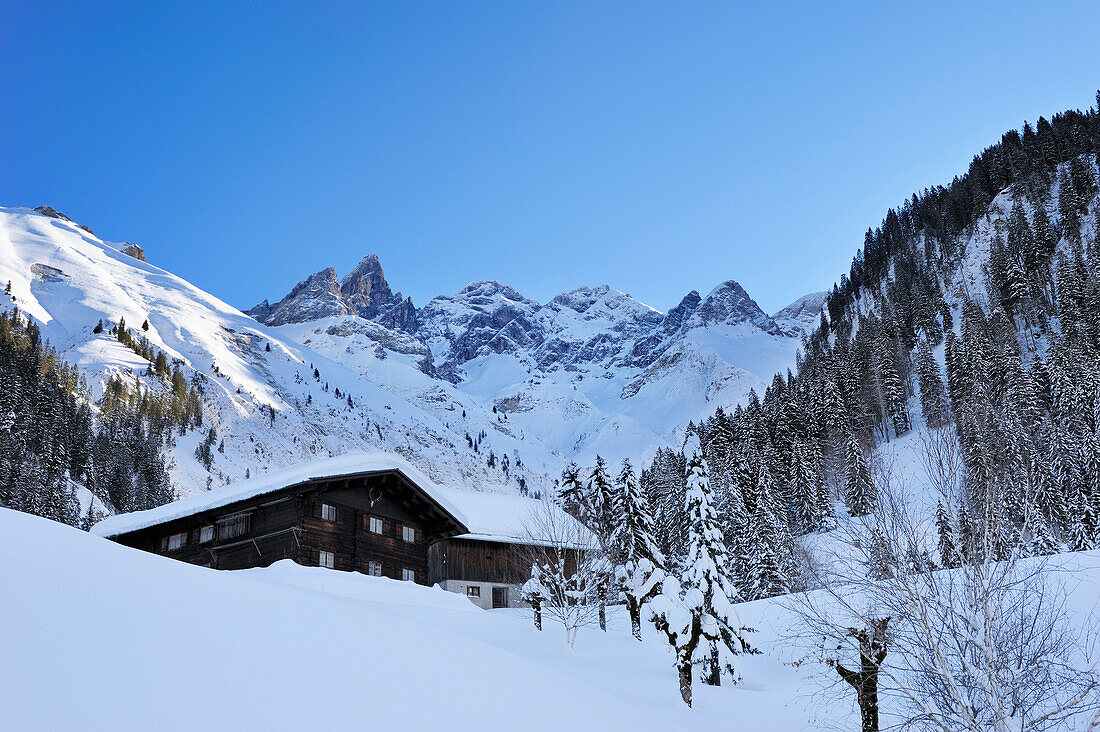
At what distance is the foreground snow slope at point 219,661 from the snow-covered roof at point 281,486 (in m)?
20.7

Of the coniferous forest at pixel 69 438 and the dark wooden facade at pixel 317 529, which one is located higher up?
the coniferous forest at pixel 69 438

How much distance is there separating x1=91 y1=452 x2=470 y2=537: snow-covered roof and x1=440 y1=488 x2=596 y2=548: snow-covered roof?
4054mm

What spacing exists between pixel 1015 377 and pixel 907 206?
10509 cm

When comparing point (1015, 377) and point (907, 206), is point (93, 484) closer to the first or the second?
point (1015, 377)

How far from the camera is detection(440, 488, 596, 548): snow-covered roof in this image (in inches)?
1568

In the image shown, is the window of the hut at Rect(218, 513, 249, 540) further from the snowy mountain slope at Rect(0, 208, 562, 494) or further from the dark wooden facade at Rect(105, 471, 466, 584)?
the snowy mountain slope at Rect(0, 208, 562, 494)

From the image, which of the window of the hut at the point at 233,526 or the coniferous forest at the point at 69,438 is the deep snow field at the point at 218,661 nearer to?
the window of the hut at the point at 233,526

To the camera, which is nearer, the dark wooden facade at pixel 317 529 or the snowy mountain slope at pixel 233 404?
the dark wooden facade at pixel 317 529

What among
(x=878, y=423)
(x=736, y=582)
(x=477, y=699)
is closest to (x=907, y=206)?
(x=878, y=423)

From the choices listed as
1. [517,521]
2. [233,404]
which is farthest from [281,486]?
[233,404]

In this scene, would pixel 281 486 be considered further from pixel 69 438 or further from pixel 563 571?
pixel 69 438

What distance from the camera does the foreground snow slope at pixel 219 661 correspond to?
5750 millimetres

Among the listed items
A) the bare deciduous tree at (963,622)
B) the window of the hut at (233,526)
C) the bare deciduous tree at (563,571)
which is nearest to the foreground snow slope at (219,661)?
the bare deciduous tree at (963,622)

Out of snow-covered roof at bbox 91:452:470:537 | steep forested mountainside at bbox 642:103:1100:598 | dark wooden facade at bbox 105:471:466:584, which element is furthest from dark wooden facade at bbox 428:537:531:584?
steep forested mountainside at bbox 642:103:1100:598
